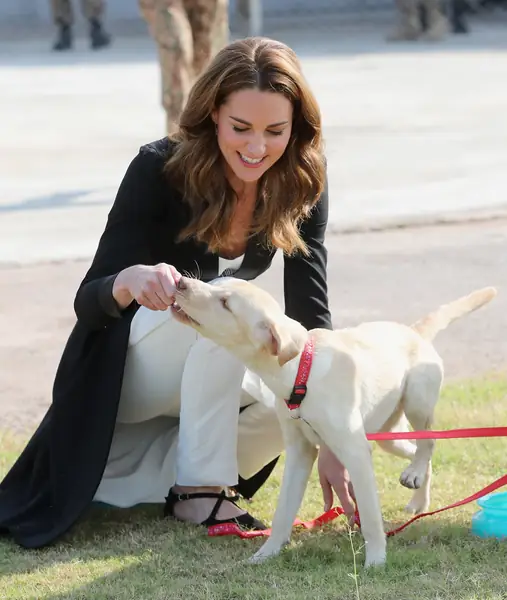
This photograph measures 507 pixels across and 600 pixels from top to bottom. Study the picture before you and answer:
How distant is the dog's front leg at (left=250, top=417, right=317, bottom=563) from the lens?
370 centimetres

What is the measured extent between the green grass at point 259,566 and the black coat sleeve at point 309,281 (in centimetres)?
67

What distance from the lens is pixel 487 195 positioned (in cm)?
1002

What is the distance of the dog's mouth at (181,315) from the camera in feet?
11.3

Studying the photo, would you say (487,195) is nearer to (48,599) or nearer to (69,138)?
(69,138)

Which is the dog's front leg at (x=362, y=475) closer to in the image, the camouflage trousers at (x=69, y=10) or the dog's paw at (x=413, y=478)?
the dog's paw at (x=413, y=478)

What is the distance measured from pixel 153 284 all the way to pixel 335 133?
33.9 ft

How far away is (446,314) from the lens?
4270mm

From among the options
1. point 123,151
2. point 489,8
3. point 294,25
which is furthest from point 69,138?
point 489,8

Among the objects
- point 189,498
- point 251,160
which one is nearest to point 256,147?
point 251,160

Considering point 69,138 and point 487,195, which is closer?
point 487,195

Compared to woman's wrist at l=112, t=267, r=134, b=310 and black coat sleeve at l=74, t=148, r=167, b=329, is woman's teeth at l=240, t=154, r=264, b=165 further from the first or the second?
woman's wrist at l=112, t=267, r=134, b=310

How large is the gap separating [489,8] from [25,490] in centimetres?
2888

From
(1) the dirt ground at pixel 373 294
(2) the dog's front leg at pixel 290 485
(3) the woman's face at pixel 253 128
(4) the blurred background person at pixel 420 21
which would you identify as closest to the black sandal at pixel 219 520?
(2) the dog's front leg at pixel 290 485

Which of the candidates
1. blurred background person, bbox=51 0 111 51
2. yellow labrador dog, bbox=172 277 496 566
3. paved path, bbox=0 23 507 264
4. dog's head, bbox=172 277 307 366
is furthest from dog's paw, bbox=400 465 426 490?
blurred background person, bbox=51 0 111 51
